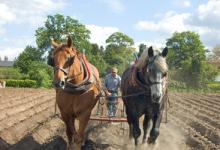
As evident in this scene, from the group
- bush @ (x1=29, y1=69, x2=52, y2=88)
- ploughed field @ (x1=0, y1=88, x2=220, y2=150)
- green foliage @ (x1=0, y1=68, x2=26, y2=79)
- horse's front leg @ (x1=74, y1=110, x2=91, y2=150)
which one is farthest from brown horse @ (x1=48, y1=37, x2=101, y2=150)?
green foliage @ (x1=0, y1=68, x2=26, y2=79)

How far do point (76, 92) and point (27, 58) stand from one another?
58.0 meters

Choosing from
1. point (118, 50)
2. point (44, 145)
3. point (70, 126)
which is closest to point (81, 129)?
point (70, 126)

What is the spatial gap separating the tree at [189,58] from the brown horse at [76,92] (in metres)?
53.5

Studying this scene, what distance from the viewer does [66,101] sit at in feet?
24.3

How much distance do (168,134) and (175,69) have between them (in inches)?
2409

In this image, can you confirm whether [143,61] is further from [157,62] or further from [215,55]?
[215,55]

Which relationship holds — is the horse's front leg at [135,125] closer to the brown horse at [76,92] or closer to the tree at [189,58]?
the brown horse at [76,92]

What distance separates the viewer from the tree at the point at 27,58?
63.4 metres

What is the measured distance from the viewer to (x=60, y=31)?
65625 mm

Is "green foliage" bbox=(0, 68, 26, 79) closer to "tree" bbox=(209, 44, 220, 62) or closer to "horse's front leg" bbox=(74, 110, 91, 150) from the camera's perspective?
"horse's front leg" bbox=(74, 110, 91, 150)

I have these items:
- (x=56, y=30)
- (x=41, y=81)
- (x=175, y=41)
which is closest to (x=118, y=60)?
(x=175, y=41)

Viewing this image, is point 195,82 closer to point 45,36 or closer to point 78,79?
point 45,36

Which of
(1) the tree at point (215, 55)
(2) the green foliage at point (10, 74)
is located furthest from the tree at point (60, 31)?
(1) the tree at point (215, 55)

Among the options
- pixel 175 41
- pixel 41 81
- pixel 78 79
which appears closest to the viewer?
pixel 78 79
